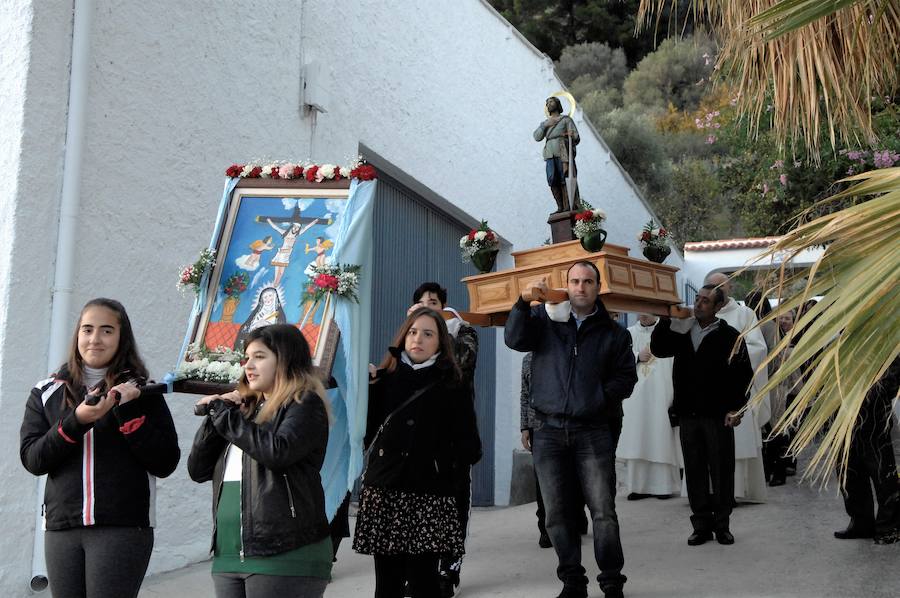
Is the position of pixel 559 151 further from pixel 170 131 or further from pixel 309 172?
pixel 309 172

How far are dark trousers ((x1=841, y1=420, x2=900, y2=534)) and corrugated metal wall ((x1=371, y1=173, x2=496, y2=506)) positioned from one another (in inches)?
171

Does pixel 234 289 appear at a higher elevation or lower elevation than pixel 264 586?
higher

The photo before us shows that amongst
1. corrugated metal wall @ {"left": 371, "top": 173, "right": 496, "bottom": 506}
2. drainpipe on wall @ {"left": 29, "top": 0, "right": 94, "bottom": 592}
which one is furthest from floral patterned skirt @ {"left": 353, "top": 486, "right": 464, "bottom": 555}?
corrugated metal wall @ {"left": 371, "top": 173, "right": 496, "bottom": 506}

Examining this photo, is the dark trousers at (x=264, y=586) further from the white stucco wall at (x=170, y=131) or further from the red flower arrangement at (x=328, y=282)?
the white stucco wall at (x=170, y=131)

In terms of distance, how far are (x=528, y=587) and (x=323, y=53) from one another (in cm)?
492

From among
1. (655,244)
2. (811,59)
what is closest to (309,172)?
(811,59)

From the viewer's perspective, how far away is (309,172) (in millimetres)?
4887

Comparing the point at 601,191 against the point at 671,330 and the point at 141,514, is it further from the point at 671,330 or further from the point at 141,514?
the point at 141,514

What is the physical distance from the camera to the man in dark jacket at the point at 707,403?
23.6ft

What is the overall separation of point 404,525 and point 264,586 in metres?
1.41

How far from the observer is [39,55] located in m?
5.69

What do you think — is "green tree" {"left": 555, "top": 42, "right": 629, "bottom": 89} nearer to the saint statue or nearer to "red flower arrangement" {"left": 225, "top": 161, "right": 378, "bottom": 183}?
the saint statue

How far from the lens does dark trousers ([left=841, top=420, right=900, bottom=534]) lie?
6.98 metres

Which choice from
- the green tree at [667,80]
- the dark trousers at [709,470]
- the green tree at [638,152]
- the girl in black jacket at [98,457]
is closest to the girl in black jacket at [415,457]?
the girl in black jacket at [98,457]
